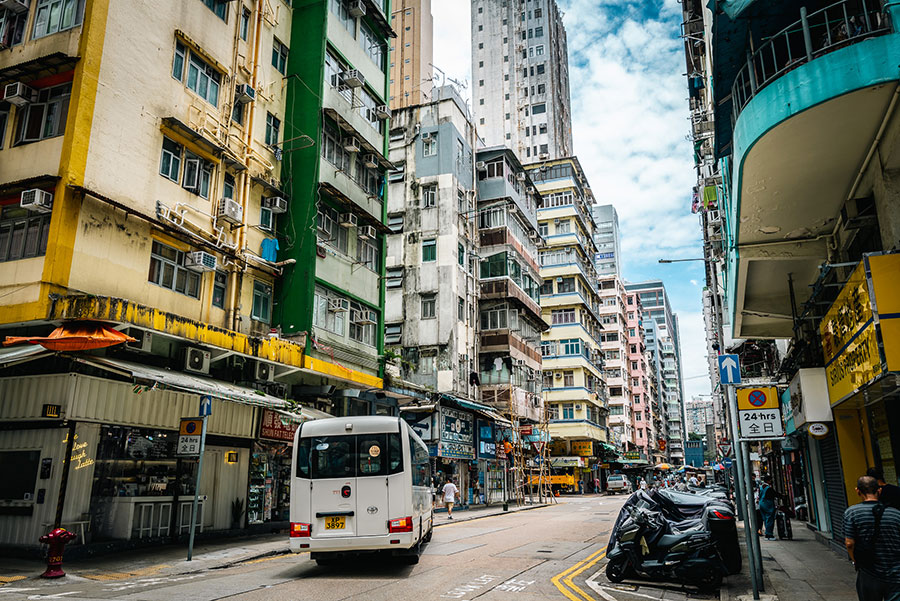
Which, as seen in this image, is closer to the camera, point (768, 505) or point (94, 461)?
point (94, 461)

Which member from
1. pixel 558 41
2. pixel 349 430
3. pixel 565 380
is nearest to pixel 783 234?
pixel 349 430

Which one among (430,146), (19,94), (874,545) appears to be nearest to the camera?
(874,545)

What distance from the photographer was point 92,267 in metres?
14.5

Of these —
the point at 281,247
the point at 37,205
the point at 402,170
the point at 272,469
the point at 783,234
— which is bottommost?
the point at 272,469

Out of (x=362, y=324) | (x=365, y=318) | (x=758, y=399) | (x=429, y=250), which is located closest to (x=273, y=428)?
(x=362, y=324)

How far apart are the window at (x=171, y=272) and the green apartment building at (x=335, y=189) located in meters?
3.78

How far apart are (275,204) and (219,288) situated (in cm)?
361

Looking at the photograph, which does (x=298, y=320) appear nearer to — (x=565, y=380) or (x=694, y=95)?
(x=694, y=95)

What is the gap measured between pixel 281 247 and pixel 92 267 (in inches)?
290

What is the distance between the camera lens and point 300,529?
11.2 metres

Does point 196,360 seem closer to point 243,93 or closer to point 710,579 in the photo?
point 243,93

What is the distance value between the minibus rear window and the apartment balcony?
7.32 m

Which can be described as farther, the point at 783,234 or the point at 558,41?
the point at 558,41

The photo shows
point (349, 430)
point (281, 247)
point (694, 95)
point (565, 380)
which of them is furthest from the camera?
point (565, 380)
